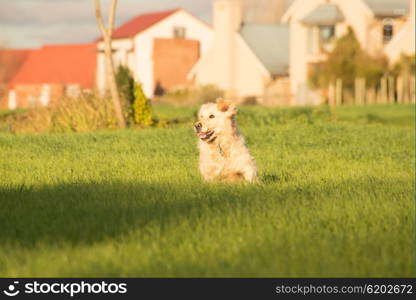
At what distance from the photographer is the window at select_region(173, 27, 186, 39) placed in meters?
78.1

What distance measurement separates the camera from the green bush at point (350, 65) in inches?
2025

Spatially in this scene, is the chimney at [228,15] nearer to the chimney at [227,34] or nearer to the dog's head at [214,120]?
the chimney at [227,34]

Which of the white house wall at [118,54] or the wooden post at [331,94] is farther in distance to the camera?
the white house wall at [118,54]

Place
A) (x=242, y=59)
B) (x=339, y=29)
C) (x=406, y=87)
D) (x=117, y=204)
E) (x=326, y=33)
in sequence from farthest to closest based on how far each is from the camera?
(x=242, y=59) < (x=326, y=33) < (x=339, y=29) < (x=406, y=87) < (x=117, y=204)

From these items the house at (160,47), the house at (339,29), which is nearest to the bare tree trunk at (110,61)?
the house at (339,29)

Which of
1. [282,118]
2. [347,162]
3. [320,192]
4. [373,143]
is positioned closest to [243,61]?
[282,118]

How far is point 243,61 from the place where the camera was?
6456cm

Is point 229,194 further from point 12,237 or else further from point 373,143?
point 373,143

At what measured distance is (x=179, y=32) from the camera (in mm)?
78312

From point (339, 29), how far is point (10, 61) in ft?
130

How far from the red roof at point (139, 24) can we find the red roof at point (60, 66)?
12.2ft

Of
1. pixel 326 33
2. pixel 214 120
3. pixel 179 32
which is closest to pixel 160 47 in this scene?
pixel 179 32

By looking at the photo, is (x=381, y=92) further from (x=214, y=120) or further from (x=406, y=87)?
(x=214, y=120)

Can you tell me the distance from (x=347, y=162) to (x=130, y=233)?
7.85 metres
